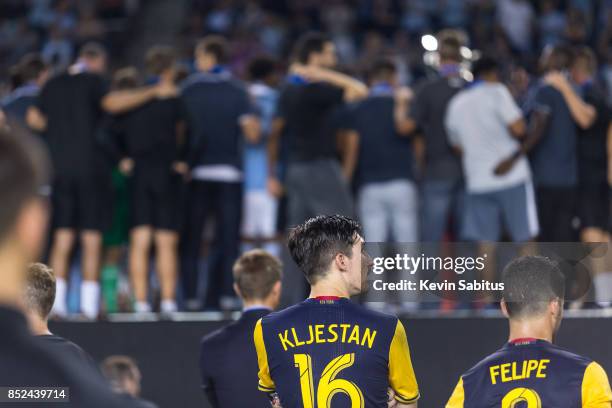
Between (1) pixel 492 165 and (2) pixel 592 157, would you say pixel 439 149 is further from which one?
(2) pixel 592 157

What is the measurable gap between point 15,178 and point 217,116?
622cm

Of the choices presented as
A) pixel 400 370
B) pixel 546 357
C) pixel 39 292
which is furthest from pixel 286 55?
pixel 546 357

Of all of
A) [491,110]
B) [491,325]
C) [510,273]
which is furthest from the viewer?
[491,110]

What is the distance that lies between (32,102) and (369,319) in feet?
15.9

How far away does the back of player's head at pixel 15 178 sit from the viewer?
1607 mm

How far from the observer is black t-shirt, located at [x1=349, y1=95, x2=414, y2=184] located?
25.9 ft

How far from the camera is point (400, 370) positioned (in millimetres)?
3541

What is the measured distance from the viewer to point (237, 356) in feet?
15.5

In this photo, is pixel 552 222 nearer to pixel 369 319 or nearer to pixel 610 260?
pixel 610 260

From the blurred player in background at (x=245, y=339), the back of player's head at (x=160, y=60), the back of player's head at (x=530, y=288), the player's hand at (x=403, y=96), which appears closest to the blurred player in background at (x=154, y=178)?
the back of player's head at (x=160, y=60)

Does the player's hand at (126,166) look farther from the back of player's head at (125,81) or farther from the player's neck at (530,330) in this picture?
the player's neck at (530,330)

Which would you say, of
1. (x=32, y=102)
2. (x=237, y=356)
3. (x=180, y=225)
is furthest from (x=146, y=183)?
(x=237, y=356)

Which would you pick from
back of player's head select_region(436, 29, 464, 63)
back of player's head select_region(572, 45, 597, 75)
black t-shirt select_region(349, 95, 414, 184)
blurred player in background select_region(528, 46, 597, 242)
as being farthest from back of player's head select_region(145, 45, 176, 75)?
back of player's head select_region(572, 45, 597, 75)

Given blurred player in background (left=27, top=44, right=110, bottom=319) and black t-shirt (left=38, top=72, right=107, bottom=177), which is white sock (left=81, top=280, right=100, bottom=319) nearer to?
blurred player in background (left=27, top=44, right=110, bottom=319)
